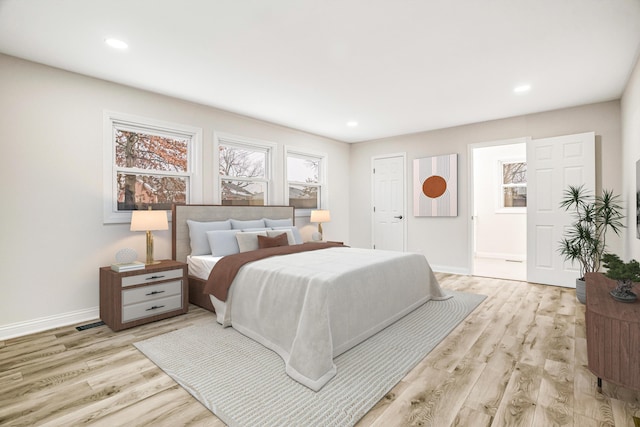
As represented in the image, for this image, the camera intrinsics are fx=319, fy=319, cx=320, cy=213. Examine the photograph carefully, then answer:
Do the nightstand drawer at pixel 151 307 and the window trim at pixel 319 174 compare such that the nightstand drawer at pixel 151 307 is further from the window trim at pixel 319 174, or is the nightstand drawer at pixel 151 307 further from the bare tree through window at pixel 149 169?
the window trim at pixel 319 174

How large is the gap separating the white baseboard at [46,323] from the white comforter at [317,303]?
5.22ft

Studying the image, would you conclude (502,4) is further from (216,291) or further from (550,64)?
(216,291)

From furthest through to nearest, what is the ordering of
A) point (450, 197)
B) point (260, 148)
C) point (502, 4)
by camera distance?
point (450, 197), point (260, 148), point (502, 4)

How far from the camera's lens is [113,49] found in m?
2.81

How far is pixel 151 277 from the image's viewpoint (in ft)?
10.5

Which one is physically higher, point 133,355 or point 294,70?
point 294,70

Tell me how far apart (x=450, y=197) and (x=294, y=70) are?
11.7ft

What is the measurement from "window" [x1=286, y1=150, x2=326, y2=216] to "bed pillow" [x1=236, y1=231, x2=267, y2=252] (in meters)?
1.68

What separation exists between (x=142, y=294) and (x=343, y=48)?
300 centimetres

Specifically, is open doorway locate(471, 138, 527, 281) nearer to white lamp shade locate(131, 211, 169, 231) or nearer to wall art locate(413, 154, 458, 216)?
wall art locate(413, 154, 458, 216)

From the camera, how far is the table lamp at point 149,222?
10.7 ft

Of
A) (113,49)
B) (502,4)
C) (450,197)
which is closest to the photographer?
(502,4)

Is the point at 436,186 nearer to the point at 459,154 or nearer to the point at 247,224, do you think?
the point at 459,154

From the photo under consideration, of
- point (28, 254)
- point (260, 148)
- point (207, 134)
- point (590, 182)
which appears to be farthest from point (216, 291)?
point (590, 182)
